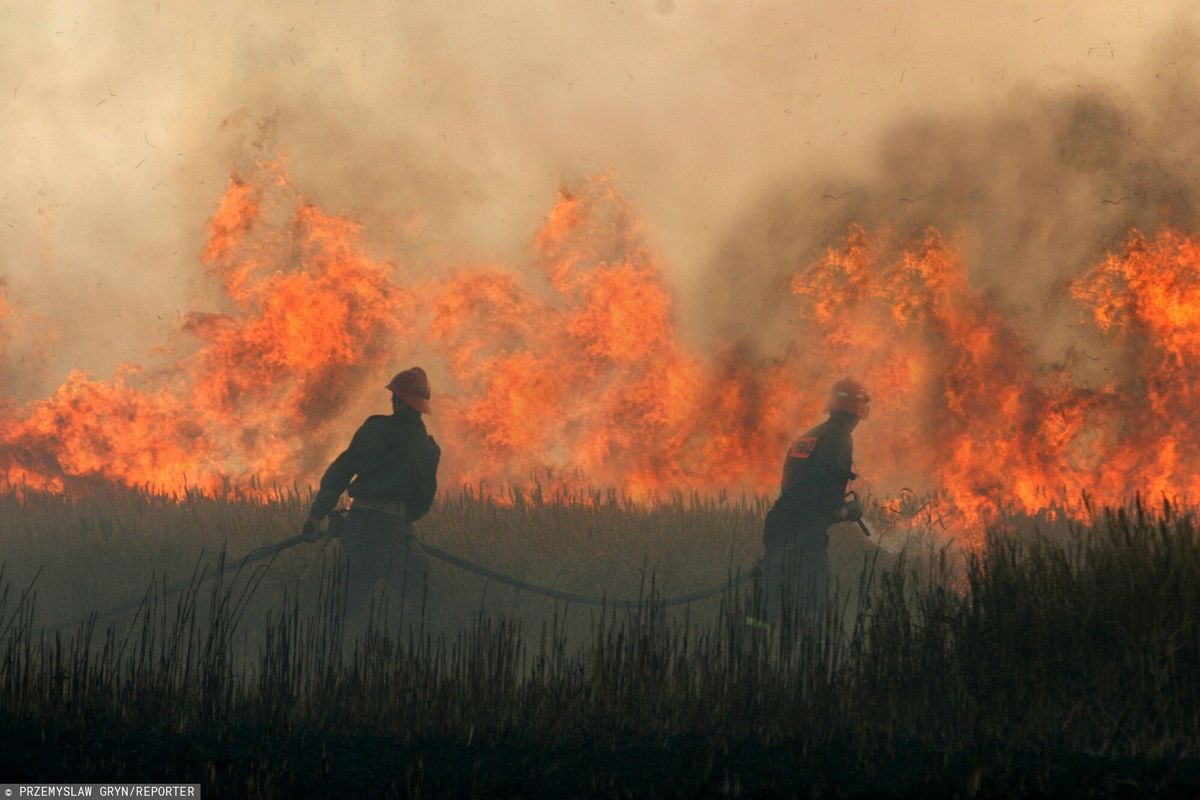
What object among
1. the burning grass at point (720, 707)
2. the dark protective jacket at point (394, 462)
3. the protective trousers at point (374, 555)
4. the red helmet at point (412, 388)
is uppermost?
the red helmet at point (412, 388)

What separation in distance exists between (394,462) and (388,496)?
10.4 inches

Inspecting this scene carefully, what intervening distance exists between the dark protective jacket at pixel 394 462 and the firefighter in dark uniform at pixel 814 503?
2.70 metres

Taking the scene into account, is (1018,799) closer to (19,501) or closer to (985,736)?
(985,736)

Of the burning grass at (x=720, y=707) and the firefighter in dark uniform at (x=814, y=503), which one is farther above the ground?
the firefighter in dark uniform at (x=814, y=503)

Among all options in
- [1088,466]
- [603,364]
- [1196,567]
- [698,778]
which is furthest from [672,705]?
[603,364]

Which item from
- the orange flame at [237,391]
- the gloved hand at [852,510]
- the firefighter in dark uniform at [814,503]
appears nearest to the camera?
the gloved hand at [852,510]

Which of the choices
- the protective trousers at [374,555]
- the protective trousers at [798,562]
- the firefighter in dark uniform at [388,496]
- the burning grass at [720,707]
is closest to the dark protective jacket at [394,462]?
the firefighter in dark uniform at [388,496]

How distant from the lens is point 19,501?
18.4 metres

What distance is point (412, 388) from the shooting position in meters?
11.4

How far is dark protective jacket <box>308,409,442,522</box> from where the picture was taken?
11094 millimetres

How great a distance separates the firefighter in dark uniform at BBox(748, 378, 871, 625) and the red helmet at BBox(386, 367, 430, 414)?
9.35 feet

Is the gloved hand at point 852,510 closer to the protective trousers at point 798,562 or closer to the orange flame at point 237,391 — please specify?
the protective trousers at point 798,562

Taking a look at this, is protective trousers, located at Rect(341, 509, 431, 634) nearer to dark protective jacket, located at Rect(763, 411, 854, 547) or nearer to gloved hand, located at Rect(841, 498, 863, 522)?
dark protective jacket, located at Rect(763, 411, 854, 547)

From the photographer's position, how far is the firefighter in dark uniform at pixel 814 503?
11.4m
